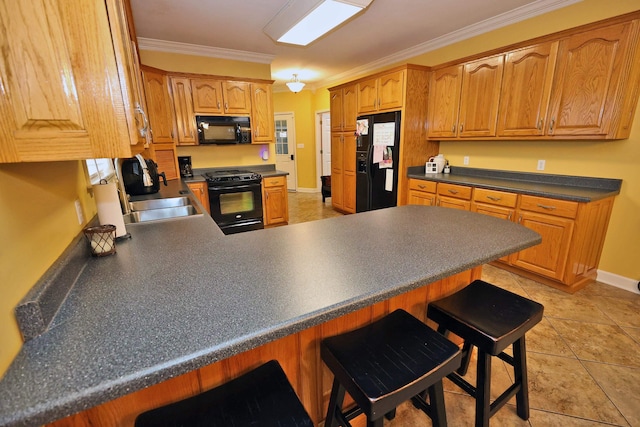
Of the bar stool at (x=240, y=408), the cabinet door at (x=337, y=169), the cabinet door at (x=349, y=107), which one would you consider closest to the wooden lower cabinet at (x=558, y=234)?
the cabinet door at (x=349, y=107)

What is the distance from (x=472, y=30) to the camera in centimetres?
336

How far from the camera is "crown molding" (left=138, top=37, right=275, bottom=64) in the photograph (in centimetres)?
362

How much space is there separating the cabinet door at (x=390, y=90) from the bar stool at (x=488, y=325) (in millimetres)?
2944

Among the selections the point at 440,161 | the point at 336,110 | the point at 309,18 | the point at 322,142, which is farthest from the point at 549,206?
the point at 322,142

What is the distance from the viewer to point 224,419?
0.79 metres

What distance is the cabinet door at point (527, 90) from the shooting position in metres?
2.63

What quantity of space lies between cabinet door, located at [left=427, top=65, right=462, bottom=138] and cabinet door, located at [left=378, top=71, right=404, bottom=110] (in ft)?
1.37

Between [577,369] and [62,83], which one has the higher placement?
[62,83]

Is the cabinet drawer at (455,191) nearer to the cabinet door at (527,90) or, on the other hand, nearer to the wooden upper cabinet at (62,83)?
the cabinet door at (527,90)

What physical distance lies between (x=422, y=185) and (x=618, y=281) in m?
2.02

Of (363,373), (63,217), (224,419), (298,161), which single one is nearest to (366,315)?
(363,373)

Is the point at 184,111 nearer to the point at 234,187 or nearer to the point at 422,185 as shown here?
the point at 234,187

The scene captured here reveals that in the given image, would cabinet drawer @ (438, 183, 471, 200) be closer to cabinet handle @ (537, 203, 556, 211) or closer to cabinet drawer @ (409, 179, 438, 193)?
cabinet drawer @ (409, 179, 438, 193)

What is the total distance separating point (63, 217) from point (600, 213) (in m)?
3.72
